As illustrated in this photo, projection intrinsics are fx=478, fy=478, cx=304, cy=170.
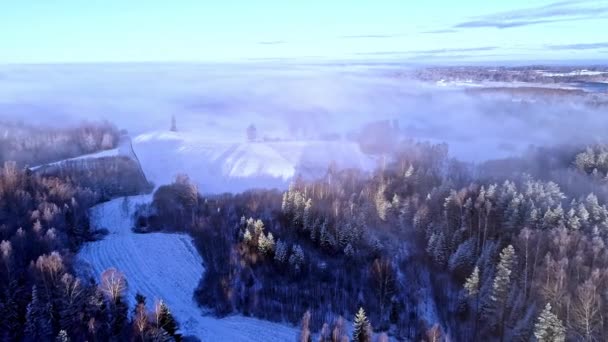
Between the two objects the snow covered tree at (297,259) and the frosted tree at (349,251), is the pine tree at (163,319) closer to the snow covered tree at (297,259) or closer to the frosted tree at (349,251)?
the snow covered tree at (297,259)

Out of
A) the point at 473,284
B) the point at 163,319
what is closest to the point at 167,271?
the point at 163,319

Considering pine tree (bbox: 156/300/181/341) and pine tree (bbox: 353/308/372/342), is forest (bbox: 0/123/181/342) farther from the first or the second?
pine tree (bbox: 353/308/372/342)

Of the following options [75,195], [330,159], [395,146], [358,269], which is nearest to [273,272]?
[358,269]

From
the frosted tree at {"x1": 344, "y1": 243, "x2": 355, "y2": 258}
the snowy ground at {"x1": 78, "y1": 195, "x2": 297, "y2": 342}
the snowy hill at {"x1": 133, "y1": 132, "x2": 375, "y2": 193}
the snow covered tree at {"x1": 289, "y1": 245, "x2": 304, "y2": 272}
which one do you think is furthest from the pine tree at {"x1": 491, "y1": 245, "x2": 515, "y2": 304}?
the snowy hill at {"x1": 133, "y1": 132, "x2": 375, "y2": 193}

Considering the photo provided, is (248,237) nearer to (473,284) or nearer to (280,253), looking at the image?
(280,253)

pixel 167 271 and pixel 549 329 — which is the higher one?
pixel 549 329

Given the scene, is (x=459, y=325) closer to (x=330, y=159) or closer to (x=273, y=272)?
(x=273, y=272)

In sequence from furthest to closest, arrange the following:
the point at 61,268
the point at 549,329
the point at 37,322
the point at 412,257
Answer: the point at 412,257, the point at 61,268, the point at 37,322, the point at 549,329
